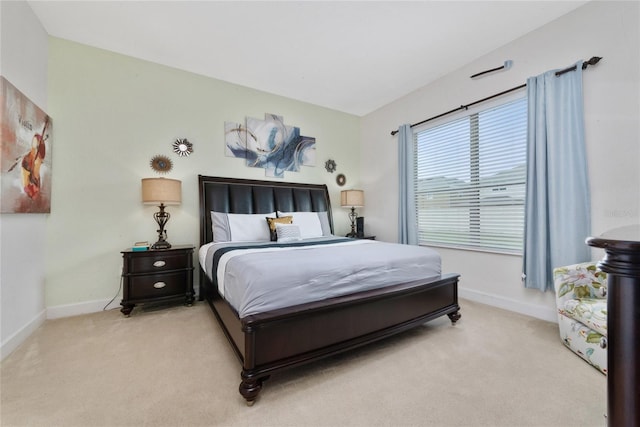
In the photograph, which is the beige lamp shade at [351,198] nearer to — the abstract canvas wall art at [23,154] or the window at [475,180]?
the window at [475,180]

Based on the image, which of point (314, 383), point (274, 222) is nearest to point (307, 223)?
point (274, 222)

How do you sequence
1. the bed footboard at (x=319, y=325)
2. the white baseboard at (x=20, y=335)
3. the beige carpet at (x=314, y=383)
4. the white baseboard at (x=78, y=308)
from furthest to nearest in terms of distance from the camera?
the white baseboard at (x=78, y=308) < the white baseboard at (x=20, y=335) < the bed footboard at (x=319, y=325) < the beige carpet at (x=314, y=383)

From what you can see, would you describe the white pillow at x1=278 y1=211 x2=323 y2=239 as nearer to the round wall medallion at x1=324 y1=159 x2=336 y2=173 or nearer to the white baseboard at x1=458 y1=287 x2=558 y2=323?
the round wall medallion at x1=324 y1=159 x2=336 y2=173

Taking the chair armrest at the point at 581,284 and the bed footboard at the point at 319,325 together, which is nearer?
the bed footboard at the point at 319,325

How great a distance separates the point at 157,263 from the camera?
272 centimetres

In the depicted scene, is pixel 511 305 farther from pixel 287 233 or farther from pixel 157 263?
pixel 157 263

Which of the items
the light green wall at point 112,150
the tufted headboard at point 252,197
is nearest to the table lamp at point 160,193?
the light green wall at point 112,150

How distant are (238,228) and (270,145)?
1.43m

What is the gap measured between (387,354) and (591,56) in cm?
307

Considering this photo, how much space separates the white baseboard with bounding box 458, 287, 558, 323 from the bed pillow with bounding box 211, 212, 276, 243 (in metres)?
2.55

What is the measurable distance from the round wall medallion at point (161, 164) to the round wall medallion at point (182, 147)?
0.51ft

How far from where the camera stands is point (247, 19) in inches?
96.0

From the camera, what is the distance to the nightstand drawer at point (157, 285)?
2627mm

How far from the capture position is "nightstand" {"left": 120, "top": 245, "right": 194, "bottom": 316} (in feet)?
8.54
